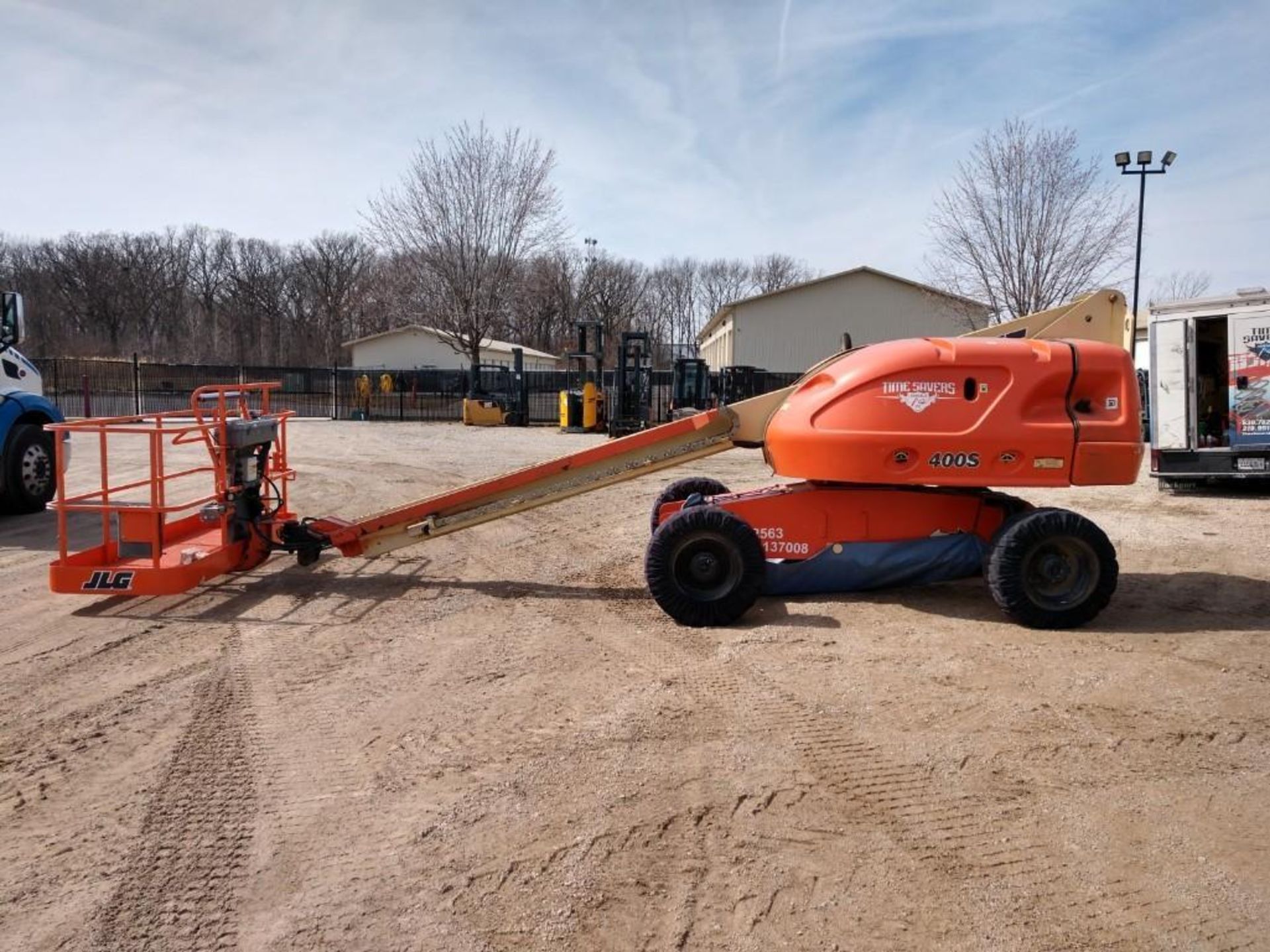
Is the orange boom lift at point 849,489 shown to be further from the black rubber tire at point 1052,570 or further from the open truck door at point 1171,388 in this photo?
the open truck door at point 1171,388

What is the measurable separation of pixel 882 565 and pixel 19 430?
1013 centimetres

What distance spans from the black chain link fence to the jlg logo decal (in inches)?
970

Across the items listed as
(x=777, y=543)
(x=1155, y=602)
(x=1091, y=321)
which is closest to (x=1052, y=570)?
(x=1155, y=602)

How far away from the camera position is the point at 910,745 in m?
4.23

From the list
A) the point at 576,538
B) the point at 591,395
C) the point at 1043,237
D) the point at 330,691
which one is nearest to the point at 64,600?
the point at 330,691

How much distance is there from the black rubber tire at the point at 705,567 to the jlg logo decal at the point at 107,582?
3814 mm

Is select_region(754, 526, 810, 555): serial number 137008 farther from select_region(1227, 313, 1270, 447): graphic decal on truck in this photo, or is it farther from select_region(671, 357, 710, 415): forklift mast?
select_region(671, 357, 710, 415): forklift mast

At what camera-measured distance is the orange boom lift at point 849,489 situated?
6.09 metres

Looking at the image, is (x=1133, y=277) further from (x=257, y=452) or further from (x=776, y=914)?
(x=776, y=914)

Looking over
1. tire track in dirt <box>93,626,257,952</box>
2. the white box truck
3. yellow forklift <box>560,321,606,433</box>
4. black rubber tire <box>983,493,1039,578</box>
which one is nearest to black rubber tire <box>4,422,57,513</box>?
tire track in dirt <box>93,626,257,952</box>

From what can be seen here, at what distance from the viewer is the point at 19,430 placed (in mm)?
10703

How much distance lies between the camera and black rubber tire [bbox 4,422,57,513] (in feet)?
34.8

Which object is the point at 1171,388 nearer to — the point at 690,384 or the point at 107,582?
the point at 107,582

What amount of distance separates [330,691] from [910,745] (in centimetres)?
310
